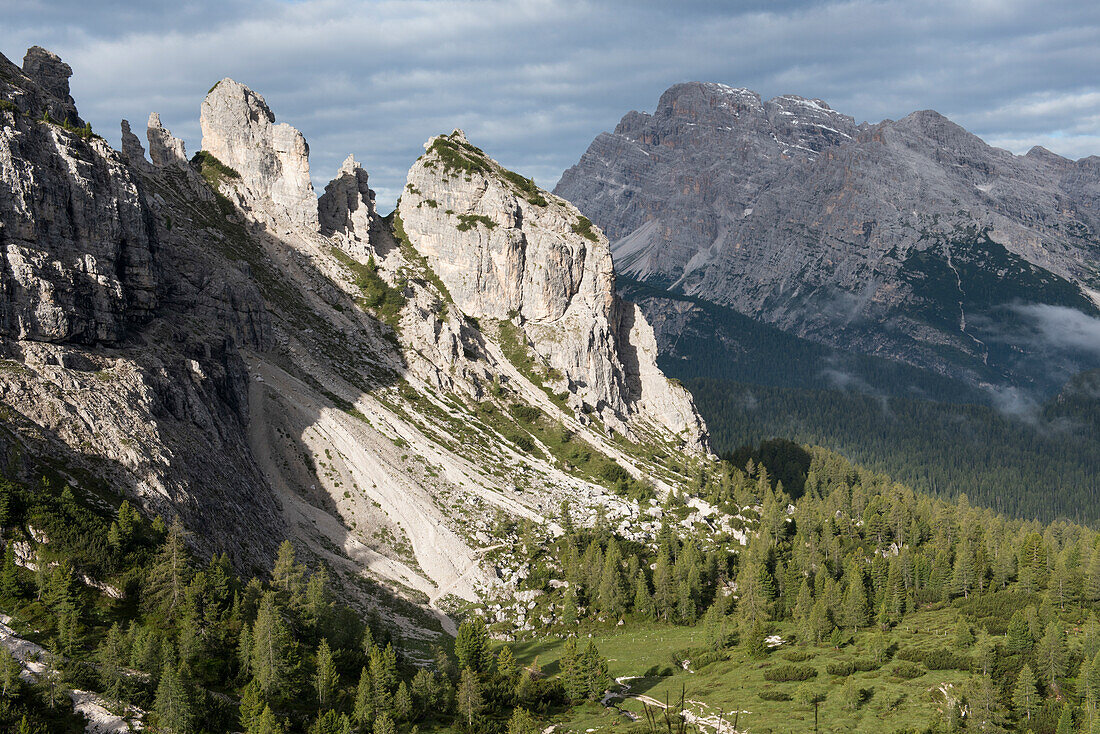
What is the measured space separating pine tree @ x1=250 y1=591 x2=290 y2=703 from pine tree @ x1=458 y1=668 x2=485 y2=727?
20.4m

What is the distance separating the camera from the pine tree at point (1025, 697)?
105 metres

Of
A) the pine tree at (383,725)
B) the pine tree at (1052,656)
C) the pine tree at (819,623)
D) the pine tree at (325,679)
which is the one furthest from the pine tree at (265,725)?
the pine tree at (1052,656)

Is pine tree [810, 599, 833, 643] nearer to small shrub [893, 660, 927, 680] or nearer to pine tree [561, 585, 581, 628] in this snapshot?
small shrub [893, 660, 927, 680]

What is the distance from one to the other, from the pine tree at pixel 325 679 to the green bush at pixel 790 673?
62.1 metres

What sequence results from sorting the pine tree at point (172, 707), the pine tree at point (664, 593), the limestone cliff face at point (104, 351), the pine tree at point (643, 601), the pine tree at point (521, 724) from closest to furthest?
the pine tree at point (172, 707) → the pine tree at point (521, 724) → the limestone cliff face at point (104, 351) → the pine tree at point (664, 593) → the pine tree at point (643, 601)

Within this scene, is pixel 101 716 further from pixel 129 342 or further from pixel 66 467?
pixel 129 342

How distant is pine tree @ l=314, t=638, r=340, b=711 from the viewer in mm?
93750

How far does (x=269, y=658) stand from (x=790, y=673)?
73051mm

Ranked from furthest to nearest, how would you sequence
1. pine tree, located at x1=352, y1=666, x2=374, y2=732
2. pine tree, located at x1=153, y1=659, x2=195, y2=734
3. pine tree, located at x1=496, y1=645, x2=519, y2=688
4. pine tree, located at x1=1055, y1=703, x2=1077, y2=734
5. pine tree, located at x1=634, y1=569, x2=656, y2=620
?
1. pine tree, located at x1=634, y1=569, x2=656, y2=620
2. pine tree, located at x1=496, y1=645, x2=519, y2=688
3. pine tree, located at x1=1055, y1=703, x2=1077, y2=734
4. pine tree, located at x1=352, y1=666, x2=374, y2=732
5. pine tree, located at x1=153, y1=659, x2=195, y2=734

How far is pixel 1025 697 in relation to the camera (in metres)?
106

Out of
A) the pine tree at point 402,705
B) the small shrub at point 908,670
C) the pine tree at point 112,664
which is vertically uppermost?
the pine tree at point 112,664

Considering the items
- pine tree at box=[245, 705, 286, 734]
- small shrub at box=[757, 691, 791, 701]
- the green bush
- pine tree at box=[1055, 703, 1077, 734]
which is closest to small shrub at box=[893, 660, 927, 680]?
the green bush

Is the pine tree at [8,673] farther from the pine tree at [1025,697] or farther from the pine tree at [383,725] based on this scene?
the pine tree at [1025,697]

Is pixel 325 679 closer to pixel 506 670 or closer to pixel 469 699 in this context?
pixel 469 699
